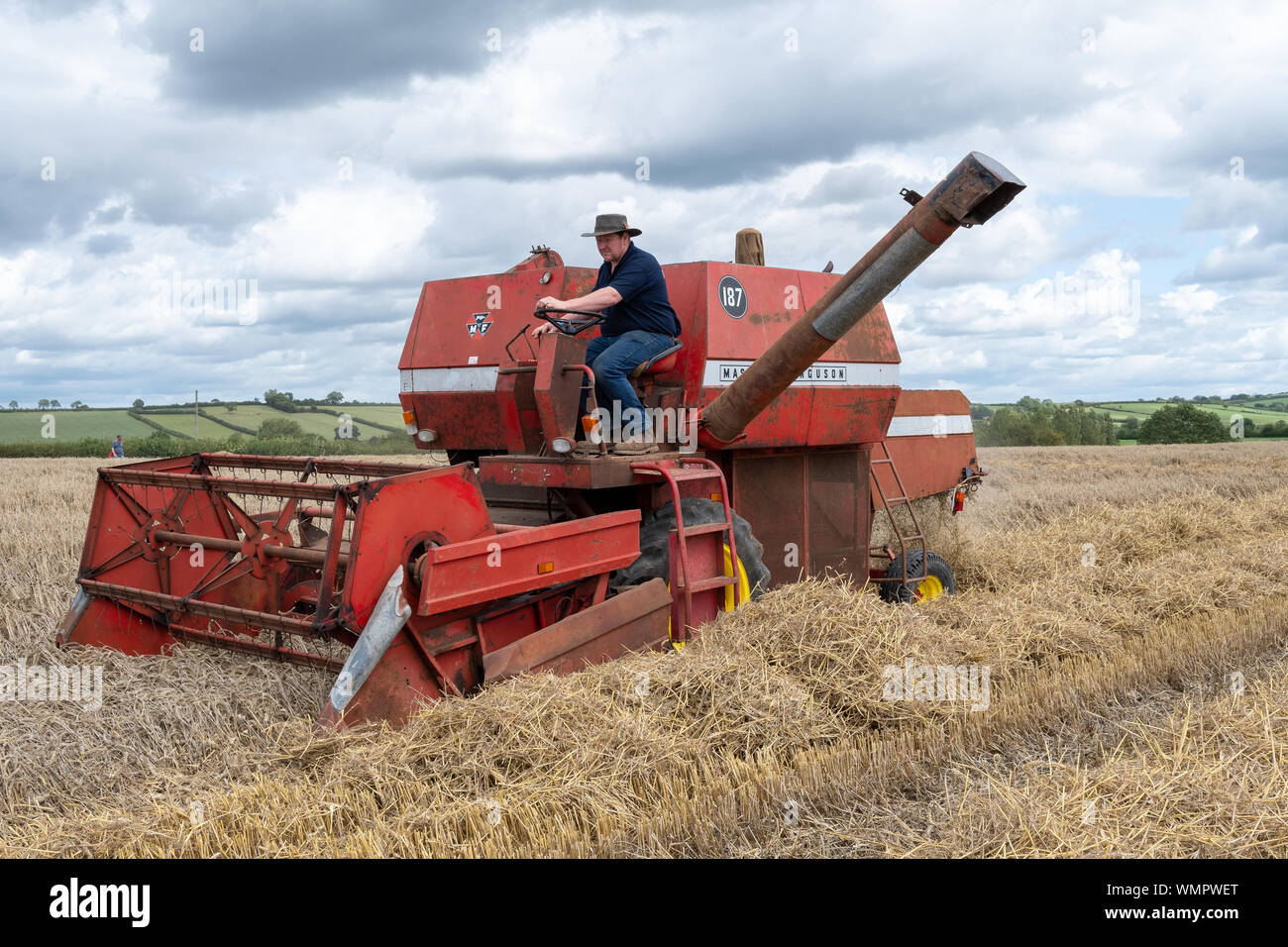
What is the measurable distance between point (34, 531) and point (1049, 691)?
31.7ft

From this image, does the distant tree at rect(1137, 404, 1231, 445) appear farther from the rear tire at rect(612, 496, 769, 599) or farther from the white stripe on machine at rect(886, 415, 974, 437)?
the rear tire at rect(612, 496, 769, 599)

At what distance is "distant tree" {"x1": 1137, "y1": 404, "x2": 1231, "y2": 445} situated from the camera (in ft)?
111

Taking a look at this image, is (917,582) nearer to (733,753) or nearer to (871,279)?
(871,279)

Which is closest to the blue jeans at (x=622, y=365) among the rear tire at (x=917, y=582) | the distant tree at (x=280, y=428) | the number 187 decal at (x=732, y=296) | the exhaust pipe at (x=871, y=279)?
the exhaust pipe at (x=871, y=279)

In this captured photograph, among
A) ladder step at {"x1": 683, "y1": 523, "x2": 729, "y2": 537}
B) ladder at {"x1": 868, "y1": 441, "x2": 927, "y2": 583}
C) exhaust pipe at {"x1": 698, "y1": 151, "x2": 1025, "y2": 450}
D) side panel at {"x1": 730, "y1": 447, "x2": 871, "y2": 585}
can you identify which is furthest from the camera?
ladder at {"x1": 868, "y1": 441, "x2": 927, "y2": 583}

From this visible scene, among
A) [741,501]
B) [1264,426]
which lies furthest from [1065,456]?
[741,501]

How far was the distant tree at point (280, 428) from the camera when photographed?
3369cm

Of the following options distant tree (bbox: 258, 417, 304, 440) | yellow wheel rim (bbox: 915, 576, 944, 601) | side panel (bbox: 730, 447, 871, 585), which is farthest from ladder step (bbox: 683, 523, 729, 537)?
distant tree (bbox: 258, 417, 304, 440)

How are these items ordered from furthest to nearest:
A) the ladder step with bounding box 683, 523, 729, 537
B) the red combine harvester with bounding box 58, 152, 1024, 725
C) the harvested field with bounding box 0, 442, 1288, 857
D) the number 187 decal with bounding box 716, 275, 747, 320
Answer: the number 187 decal with bounding box 716, 275, 747, 320
the ladder step with bounding box 683, 523, 729, 537
the red combine harvester with bounding box 58, 152, 1024, 725
the harvested field with bounding box 0, 442, 1288, 857

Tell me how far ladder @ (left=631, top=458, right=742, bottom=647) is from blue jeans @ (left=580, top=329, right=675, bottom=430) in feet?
1.31

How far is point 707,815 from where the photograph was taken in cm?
350

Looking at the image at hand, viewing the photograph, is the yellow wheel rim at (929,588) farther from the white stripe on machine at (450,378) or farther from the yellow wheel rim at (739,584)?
the white stripe on machine at (450,378)

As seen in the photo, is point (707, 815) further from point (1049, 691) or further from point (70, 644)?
point (70, 644)

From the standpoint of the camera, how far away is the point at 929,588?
7.70 meters
